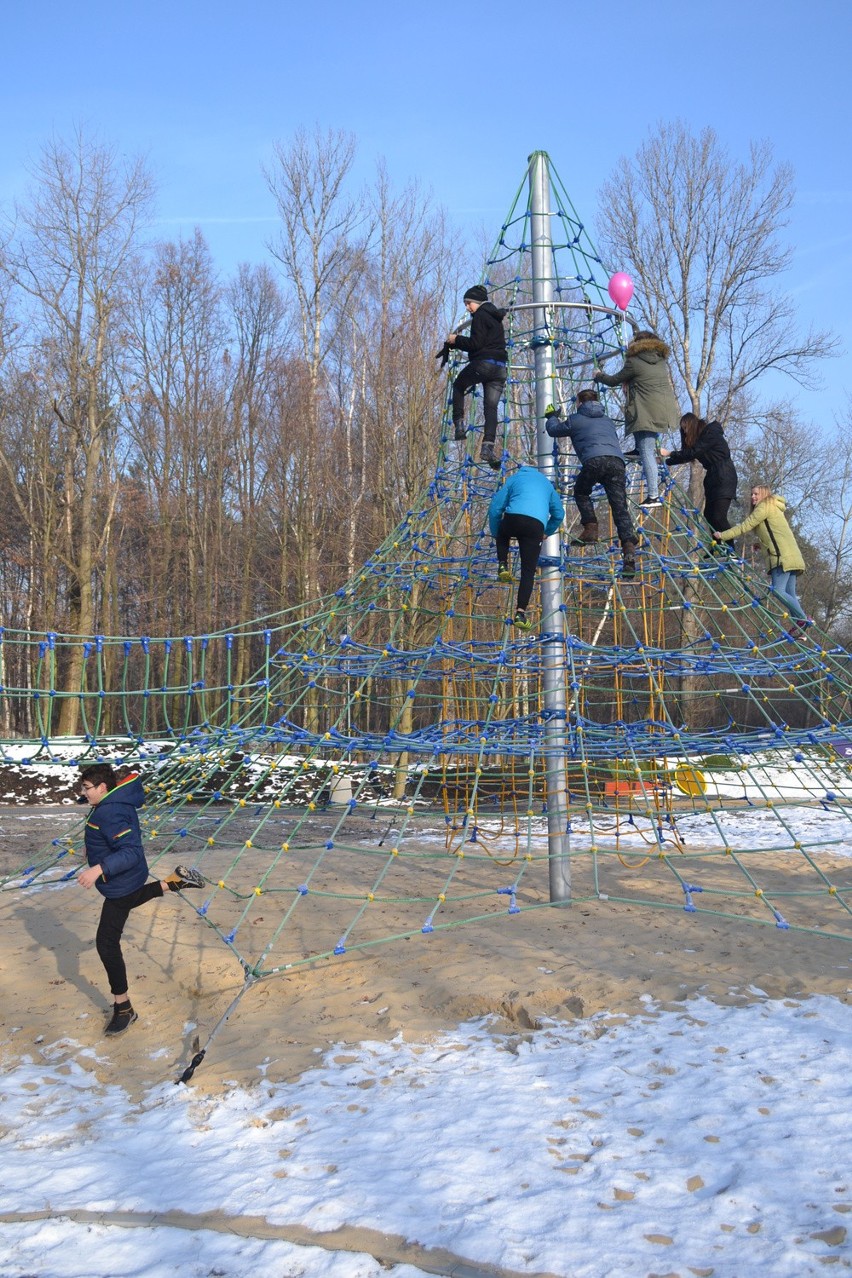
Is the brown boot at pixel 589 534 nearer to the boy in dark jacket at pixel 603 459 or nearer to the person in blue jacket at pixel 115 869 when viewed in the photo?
the boy in dark jacket at pixel 603 459

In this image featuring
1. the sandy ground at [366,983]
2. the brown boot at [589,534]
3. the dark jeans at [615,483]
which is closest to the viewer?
the sandy ground at [366,983]

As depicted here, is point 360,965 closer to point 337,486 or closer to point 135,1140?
point 135,1140

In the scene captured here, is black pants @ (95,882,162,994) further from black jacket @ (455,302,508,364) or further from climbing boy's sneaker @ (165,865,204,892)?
black jacket @ (455,302,508,364)

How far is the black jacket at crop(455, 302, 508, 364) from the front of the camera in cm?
741

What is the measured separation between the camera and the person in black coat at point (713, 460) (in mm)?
7582

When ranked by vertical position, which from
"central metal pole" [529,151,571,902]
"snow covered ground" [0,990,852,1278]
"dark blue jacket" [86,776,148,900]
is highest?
"central metal pole" [529,151,571,902]

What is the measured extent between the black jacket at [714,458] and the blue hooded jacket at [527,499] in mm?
1599

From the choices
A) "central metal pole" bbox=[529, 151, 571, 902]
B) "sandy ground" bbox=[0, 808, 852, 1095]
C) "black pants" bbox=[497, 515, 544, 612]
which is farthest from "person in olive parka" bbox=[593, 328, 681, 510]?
"sandy ground" bbox=[0, 808, 852, 1095]

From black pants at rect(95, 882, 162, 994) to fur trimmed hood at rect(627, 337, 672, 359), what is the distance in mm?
4877

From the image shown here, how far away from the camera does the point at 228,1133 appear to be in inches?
146

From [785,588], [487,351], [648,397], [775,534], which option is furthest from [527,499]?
[785,588]

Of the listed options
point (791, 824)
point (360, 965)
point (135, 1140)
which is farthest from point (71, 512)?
point (135, 1140)

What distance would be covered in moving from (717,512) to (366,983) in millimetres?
4450

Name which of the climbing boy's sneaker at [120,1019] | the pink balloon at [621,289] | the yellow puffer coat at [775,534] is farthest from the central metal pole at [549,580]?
the climbing boy's sneaker at [120,1019]
